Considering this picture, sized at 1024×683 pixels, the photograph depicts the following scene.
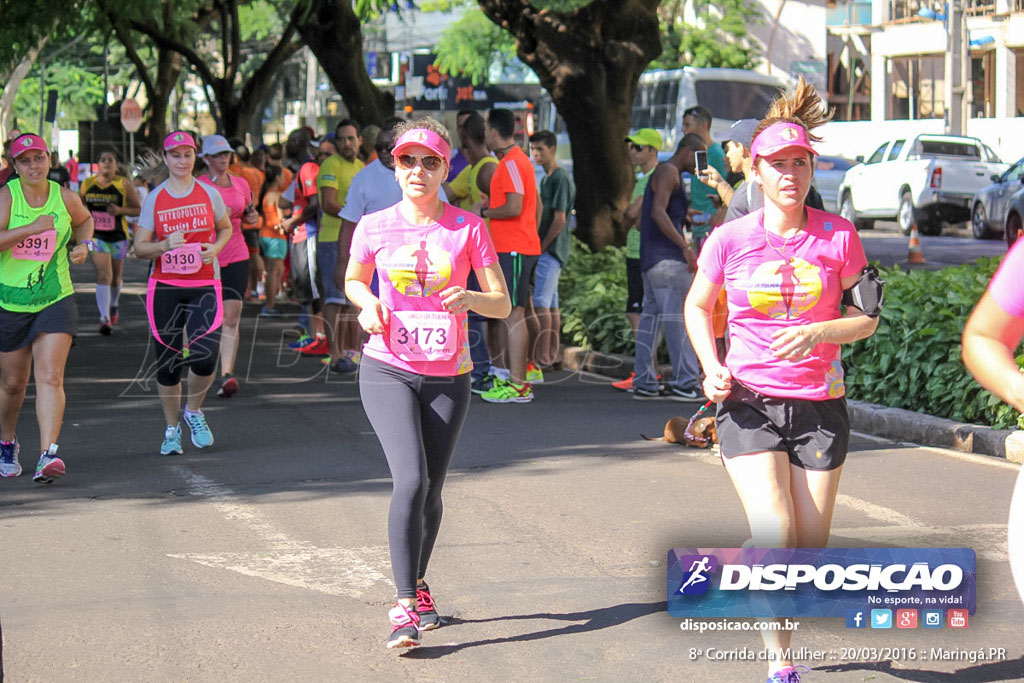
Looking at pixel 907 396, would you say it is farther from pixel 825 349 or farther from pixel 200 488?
pixel 825 349

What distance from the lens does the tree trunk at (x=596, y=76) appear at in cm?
1647

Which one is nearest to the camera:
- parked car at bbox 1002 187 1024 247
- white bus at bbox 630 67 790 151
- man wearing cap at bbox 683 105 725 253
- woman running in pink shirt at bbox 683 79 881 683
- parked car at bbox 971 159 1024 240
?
woman running in pink shirt at bbox 683 79 881 683

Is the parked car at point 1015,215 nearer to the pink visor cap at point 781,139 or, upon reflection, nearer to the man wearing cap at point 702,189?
the man wearing cap at point 702,189

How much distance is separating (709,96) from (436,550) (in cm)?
2888

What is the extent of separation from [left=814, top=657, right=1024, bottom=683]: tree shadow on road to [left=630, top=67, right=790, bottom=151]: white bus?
29.2 meters

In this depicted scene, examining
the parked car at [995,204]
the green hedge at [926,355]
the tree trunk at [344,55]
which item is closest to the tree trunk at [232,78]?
the tree trunk at [344,55]

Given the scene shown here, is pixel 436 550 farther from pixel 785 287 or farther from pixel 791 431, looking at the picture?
pixel 785 287

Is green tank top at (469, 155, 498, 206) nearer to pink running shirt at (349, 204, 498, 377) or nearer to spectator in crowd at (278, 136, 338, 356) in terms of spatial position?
spectator in crowd at (278, 136, 338, 356)

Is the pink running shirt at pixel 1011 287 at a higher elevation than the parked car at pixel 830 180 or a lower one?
higher

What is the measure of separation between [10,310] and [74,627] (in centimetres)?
310

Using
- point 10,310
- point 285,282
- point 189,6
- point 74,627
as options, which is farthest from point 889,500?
point 189,6

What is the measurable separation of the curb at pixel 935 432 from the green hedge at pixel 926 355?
142mm

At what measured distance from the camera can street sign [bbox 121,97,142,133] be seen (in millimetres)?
34688
